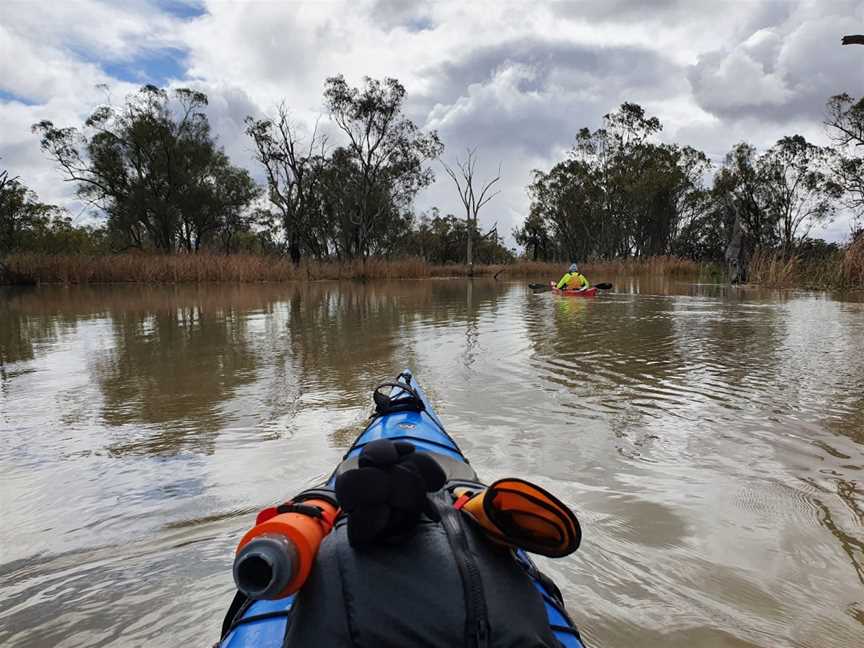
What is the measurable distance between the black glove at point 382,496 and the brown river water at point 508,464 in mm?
839

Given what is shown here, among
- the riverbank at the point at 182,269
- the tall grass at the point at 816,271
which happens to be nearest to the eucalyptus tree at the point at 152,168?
the riverbank at the point at 182,269

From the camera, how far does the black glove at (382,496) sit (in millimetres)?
958

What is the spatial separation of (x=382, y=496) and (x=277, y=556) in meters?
0.20

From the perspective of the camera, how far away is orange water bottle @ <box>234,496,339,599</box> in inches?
33.8

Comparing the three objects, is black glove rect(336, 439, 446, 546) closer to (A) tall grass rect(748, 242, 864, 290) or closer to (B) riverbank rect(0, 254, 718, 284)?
(A) tall grass rect(748, 242, 864, 290)

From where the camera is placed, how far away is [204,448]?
294 cm

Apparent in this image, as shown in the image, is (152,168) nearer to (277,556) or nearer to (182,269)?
(182,269)

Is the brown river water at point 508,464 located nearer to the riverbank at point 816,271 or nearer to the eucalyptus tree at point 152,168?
the riverbank at point 816,271

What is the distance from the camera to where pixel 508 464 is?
106 inches

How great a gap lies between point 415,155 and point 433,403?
3424cm

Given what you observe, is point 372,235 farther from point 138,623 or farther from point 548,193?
point 138,623

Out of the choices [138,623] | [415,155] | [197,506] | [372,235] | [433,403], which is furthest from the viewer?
[372,235]

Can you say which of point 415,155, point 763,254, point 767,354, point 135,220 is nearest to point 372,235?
point 415,155

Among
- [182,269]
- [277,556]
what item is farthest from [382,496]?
[182,269]
